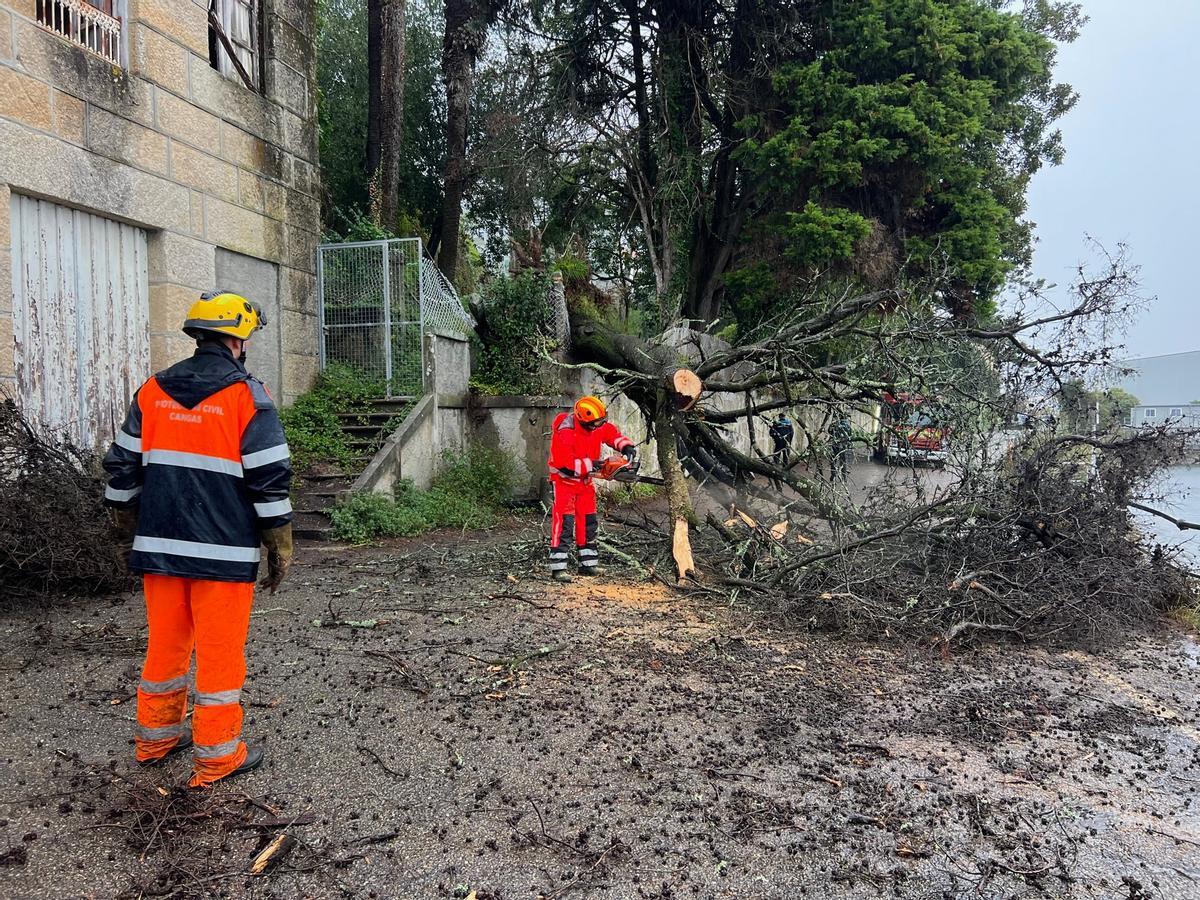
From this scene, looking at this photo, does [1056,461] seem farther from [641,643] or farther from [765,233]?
[765,233]

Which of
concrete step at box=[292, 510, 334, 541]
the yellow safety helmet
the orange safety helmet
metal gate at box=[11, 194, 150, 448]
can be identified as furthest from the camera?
concrete step at box=[292, 510, 334, 541]

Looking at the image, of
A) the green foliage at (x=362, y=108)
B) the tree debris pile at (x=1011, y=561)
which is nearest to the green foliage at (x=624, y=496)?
the tree debris pile at (x=1011, y=561)

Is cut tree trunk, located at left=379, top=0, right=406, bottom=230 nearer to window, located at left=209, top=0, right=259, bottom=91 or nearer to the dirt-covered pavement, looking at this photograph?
window, located at left=209, top=0, right=259, bottom=91

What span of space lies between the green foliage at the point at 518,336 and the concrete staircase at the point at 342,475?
1.51 metres

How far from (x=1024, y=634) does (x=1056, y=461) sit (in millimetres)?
1493

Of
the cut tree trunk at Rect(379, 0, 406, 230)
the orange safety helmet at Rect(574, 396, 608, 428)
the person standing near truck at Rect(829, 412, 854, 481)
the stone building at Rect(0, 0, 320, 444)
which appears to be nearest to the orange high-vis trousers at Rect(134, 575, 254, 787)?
the orange safety helmet at Rect(574, 396, 608, 428)

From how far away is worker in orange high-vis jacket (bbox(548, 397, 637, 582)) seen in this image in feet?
21.4

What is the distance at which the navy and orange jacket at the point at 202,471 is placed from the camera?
2.89 m

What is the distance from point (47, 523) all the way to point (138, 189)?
4.22m

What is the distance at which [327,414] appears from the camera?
33.0 feet

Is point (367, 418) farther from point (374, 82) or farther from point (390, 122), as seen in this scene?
point (374, 82)

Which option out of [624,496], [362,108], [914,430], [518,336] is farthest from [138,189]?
[362,108]

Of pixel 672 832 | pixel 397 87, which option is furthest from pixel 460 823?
pixel 397 87

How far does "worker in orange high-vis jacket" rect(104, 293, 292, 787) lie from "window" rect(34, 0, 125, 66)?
6171 millimetres
